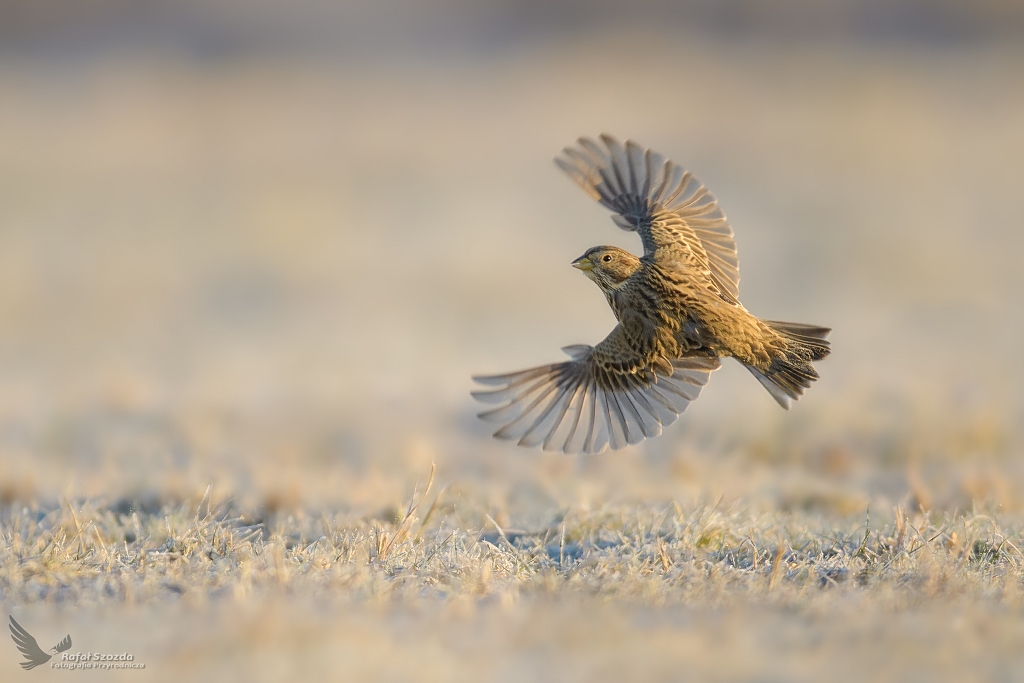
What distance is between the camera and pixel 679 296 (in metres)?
5.72

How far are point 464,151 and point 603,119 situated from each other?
106 inches

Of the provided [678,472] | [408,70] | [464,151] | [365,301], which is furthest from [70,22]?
[678,472]

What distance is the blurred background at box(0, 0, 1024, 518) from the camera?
27.2 ft

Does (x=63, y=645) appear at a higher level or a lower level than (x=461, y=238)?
lower

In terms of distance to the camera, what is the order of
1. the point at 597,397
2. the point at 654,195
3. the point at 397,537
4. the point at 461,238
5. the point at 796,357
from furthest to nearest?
the point at 461,238, the point at 654,195, the point at 597,397, the point at 796,357, the point at 397,537

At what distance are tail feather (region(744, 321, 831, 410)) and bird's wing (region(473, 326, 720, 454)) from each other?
0.39m

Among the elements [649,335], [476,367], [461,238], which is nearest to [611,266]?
[649,335]

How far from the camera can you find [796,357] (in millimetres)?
5734

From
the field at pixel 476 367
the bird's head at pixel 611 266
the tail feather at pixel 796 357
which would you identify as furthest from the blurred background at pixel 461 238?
the bird's head at pixel 611 266

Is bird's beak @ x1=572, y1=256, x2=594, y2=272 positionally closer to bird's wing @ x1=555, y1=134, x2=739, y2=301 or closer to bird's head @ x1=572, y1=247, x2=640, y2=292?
bird's head @ x1=572, y1=247, x2=640, y2=292

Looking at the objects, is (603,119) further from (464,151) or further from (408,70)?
(408,70)

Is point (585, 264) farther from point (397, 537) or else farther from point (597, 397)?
point (397, 537)

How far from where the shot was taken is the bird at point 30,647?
366 cm

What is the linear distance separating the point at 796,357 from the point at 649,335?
2.49 ft
